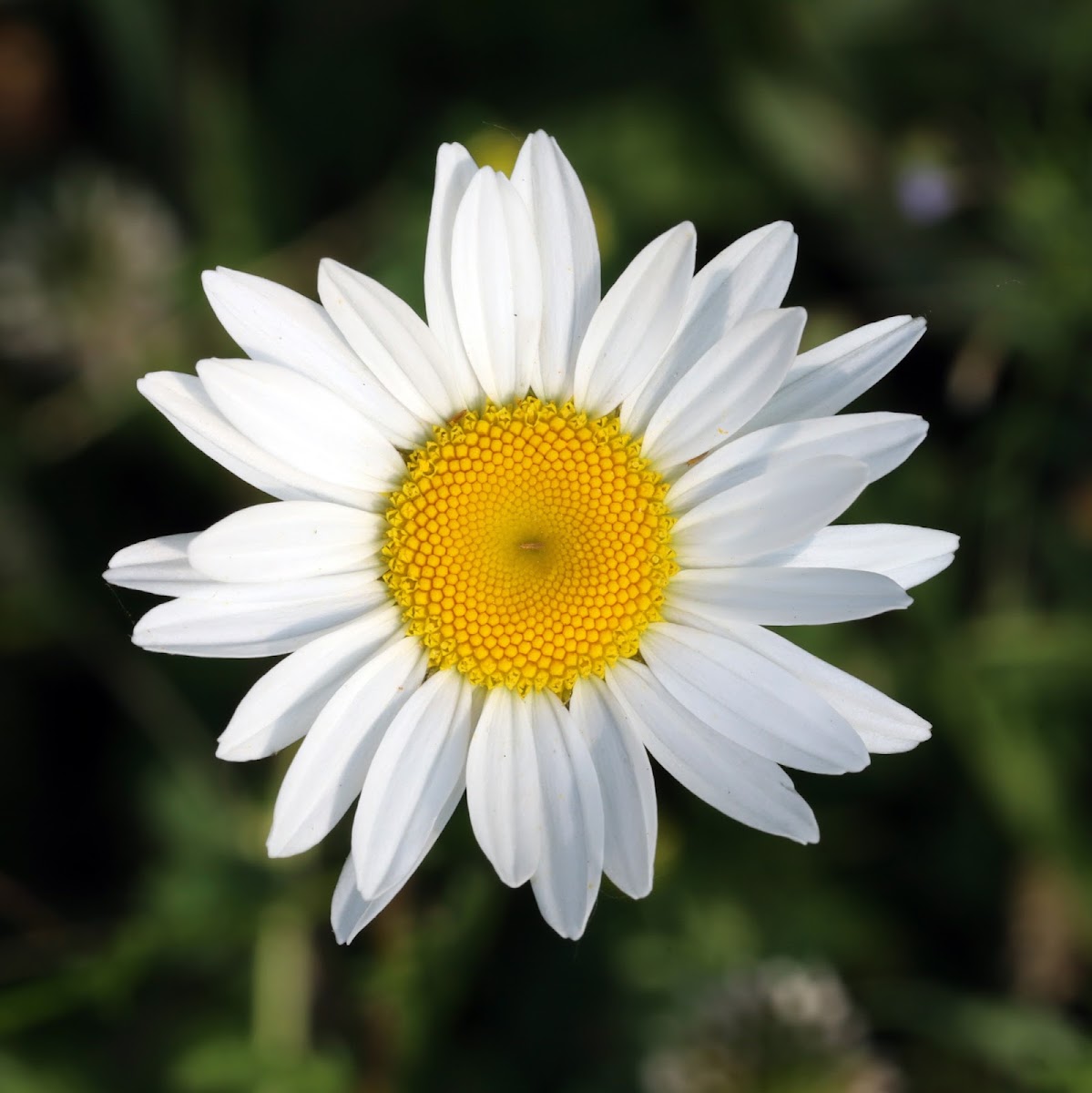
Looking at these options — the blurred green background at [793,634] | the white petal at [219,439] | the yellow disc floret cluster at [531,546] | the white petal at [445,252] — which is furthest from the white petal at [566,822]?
the blurred green background at [793,634]

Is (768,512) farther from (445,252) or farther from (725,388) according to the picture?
(445,252)

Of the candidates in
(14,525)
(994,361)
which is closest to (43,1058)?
(14,525)

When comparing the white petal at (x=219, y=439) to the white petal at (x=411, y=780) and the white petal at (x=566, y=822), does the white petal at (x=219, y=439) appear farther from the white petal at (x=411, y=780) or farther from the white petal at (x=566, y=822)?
the white petal at (x=566, y=822)

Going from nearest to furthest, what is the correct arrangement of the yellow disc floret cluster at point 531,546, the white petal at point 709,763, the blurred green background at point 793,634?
the white petal at point 709,763 < the yellow disc floret cluster at point 531,546 < the blurred green background at point 793,634

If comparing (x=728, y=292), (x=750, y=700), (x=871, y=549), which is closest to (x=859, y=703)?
(x=750, y=700)

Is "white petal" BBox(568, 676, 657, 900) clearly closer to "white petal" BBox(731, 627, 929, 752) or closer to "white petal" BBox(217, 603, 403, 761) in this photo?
"white petal" BBox(731, 627, 929, 752)

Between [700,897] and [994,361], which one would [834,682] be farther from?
[994,361]
